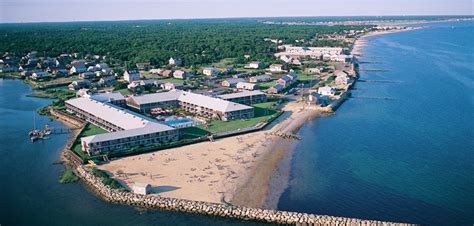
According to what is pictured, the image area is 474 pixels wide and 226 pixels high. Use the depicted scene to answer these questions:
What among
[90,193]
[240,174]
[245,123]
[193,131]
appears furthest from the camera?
[245,123]

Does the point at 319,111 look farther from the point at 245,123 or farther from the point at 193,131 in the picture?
the point at 193,131

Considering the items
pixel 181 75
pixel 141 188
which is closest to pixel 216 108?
pixel 141 188

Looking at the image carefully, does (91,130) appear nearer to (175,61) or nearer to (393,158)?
(393,158)


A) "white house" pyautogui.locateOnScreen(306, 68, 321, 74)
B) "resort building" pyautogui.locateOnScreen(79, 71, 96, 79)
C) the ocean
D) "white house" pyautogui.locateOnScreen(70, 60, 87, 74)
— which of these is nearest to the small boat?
the ocean

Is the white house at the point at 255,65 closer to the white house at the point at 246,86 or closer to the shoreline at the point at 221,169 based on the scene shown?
the white house at the point at 246,86

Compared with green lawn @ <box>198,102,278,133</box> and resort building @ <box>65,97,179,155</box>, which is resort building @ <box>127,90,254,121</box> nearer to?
green lawn @ <box>198,102,278,133</box>

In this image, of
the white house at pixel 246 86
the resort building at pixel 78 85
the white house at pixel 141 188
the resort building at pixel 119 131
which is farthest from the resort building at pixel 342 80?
the white house at pixel 141 188

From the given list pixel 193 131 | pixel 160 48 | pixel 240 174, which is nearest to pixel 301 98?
pixel 193 131
